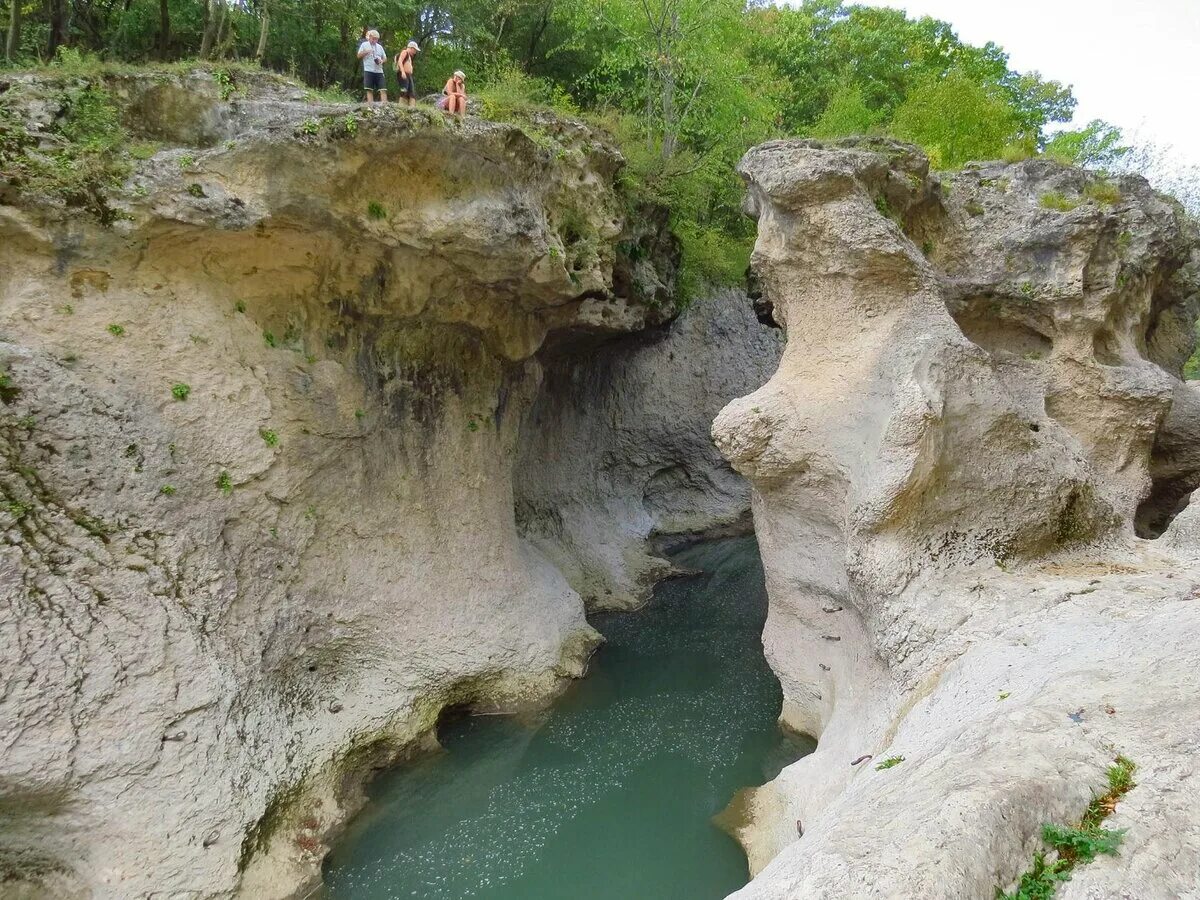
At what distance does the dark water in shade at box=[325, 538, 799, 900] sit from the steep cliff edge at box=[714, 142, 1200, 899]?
28.9 inches

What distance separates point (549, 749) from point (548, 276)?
19.3 feet

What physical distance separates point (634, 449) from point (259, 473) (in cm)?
941

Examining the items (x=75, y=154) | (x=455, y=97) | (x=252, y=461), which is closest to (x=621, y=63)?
(x=455, y=97)

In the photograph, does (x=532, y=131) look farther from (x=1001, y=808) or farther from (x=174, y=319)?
(x=1001, y=808)

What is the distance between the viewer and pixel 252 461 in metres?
8.02

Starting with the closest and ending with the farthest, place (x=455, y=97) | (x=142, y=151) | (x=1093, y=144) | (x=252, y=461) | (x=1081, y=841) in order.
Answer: (x=1081, y=841), (x=142, y=151), (x=252, y=461), (x=455, y=97), (x=1093, y=144)

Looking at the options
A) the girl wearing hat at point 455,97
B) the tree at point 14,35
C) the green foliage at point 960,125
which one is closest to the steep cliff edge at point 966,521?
the girl wearing hat at point 455,97

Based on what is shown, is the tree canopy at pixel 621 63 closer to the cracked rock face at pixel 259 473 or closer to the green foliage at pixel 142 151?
the cracked rock face at pixel 259 473

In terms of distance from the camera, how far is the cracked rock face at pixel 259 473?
6.12m

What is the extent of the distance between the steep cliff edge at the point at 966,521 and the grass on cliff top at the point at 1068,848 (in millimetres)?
42

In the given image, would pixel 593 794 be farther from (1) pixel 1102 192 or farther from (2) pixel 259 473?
(1) pixel 1102 192

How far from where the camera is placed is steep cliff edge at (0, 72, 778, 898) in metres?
6.14

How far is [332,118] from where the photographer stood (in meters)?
7.55

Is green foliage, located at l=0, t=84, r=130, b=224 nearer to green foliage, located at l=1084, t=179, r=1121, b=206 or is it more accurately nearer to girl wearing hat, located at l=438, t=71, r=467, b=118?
girl wearing hat, located at l=438, t=71, r=467, b=118
